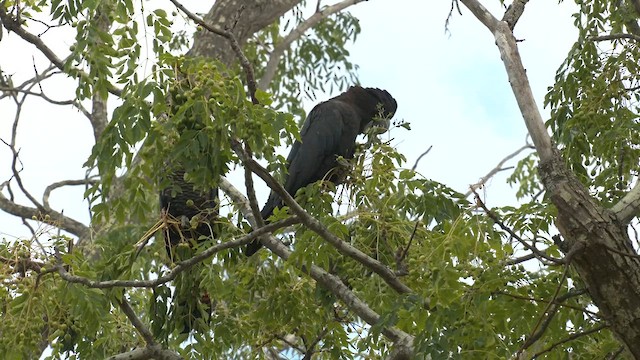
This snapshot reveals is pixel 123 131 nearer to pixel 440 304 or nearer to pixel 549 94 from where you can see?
pixel 440 304

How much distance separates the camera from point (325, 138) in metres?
5.71

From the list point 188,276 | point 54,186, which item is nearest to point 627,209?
point 188,276

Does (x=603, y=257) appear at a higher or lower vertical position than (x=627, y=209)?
lower

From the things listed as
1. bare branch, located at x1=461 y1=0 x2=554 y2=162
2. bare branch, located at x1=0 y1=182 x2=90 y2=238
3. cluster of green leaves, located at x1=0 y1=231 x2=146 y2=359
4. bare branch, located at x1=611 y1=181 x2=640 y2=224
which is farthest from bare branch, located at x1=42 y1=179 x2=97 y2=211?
bare branch, located at x1=611 y1=181 x2=640 y2=224

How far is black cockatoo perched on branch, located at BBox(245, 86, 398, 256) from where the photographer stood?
5.67m

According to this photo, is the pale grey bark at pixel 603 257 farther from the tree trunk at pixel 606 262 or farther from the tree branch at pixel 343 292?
the tree branch at pixel 343 292

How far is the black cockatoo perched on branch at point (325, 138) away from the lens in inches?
223

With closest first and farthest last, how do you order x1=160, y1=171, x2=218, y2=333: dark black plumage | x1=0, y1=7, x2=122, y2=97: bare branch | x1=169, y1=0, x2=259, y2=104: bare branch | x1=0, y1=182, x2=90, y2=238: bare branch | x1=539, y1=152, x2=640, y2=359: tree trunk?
x1=539, y1=152, x2=640, y2=359: tree trunk < x1=169, y1=0, x2=259, y2=104: bare branch < x1=160, y1=171, x2=218, y2=333: dark black plumage < x1=0, y1=7, x2=122, y2=97: bare branch < x1=0, y1=182, x2=90, y2=238: bare branch

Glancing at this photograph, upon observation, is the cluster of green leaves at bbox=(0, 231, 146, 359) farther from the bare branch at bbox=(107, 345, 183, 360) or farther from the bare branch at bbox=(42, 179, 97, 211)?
the bare branch at bbox=(42, 179, 97, 211)

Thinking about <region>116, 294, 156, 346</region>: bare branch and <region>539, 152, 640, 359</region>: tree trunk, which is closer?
<region>539, 152, 640, 359</region>: tree trunk

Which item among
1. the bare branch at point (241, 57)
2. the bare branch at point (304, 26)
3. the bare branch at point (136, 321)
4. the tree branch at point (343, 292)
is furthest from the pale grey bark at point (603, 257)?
the bare branch at point (304, 26)

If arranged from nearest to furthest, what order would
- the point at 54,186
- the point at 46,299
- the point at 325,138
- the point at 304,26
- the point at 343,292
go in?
the point at 46,299, the point at 343,292, the point at 325,138, the point at 54,186, the point at 304,26

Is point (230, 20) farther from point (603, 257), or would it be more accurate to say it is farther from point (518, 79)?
point (603, 257)

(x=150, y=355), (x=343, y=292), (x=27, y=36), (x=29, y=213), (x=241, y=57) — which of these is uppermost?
(x=29, y=213)
